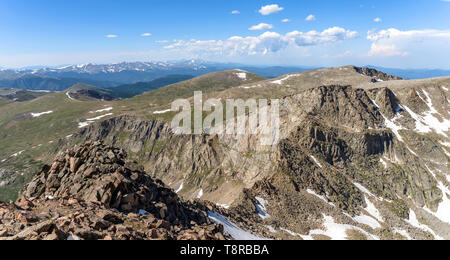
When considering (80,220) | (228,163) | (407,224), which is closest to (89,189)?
(80,220)

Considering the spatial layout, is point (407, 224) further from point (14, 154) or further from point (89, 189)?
point (14, 154)

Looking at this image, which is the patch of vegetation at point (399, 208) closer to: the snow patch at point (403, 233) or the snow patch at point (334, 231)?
the snow patch at point (403, 233)

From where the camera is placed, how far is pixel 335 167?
274 feet

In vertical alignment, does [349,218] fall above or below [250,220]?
below

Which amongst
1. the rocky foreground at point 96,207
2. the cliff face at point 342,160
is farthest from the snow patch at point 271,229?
the rocky foreground at point 96,207

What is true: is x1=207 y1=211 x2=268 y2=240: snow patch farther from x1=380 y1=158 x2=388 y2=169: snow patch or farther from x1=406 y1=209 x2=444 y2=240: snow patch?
x1=380 y1=158 x2=388 y2=169: snow patch

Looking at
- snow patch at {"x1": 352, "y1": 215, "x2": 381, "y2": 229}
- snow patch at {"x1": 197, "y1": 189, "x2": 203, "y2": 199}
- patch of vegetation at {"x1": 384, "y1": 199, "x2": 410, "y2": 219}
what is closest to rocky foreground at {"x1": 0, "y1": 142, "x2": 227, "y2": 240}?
snow patch at {"x1": 352, "y1": 215, "x2": 381, "y2": 229}

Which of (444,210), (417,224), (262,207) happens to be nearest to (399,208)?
(417,224)

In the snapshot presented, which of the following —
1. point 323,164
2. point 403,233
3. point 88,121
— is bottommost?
point 403,233

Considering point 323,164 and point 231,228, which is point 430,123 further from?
point 231,228

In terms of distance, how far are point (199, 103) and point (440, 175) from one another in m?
144

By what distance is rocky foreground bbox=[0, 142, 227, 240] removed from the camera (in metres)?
15.2

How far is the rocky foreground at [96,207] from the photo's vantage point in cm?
1524

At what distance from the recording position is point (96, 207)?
20562 mm
